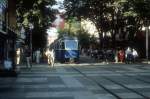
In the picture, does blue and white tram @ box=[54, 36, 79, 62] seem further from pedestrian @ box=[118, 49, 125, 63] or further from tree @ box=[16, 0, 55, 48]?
pedestrian @ box=[118, 49, 125, 63]

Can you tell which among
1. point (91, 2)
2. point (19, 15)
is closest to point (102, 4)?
point (91, 2)

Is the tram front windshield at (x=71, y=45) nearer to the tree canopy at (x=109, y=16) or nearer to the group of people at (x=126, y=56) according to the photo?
the tree canopy at (x=109, y=16)

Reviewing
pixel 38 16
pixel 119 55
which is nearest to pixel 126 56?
pixel 119 55

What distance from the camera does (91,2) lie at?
61.8 meters

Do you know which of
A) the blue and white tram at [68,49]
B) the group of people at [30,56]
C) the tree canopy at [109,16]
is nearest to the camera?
the group of people at [30,56]

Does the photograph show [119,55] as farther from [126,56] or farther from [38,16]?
[38,16]

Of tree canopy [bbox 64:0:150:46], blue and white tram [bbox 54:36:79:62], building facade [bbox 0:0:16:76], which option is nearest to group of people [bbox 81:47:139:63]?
tree canopy [bbox 64:0:150:46]

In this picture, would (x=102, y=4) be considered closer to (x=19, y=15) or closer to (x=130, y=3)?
(x=130, y=3)

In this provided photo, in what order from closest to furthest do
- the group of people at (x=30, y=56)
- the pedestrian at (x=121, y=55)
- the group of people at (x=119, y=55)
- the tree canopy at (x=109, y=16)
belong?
the group of people at (x=30, y=56), the group of people at (x=119, y=55), the pedestrian at (x=121, y=55), the tree canopy at (x=109, y=16)

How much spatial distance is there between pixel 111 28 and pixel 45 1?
28.6 ft

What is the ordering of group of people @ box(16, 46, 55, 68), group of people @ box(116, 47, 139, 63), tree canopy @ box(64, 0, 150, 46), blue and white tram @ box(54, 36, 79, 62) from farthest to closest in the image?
tree canopy @ box(64, 0, 150, 46)
blue and white tram @ box(54, 36, 79, 62)
group of people @ box(116, 47, 139, 63)
group of people @ box(16, 46, 55, 68)

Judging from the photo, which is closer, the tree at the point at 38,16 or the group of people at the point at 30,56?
the group of people at the point at 30,56

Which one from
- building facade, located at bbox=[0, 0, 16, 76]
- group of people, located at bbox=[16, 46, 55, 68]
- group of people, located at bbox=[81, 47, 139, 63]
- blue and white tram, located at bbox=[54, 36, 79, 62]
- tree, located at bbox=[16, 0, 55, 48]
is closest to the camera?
building facade, located at bbox=[0, 0, 16, 76]

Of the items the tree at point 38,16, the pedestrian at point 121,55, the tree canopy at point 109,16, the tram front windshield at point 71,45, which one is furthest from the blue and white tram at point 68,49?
the pedestrian at point 121,55
